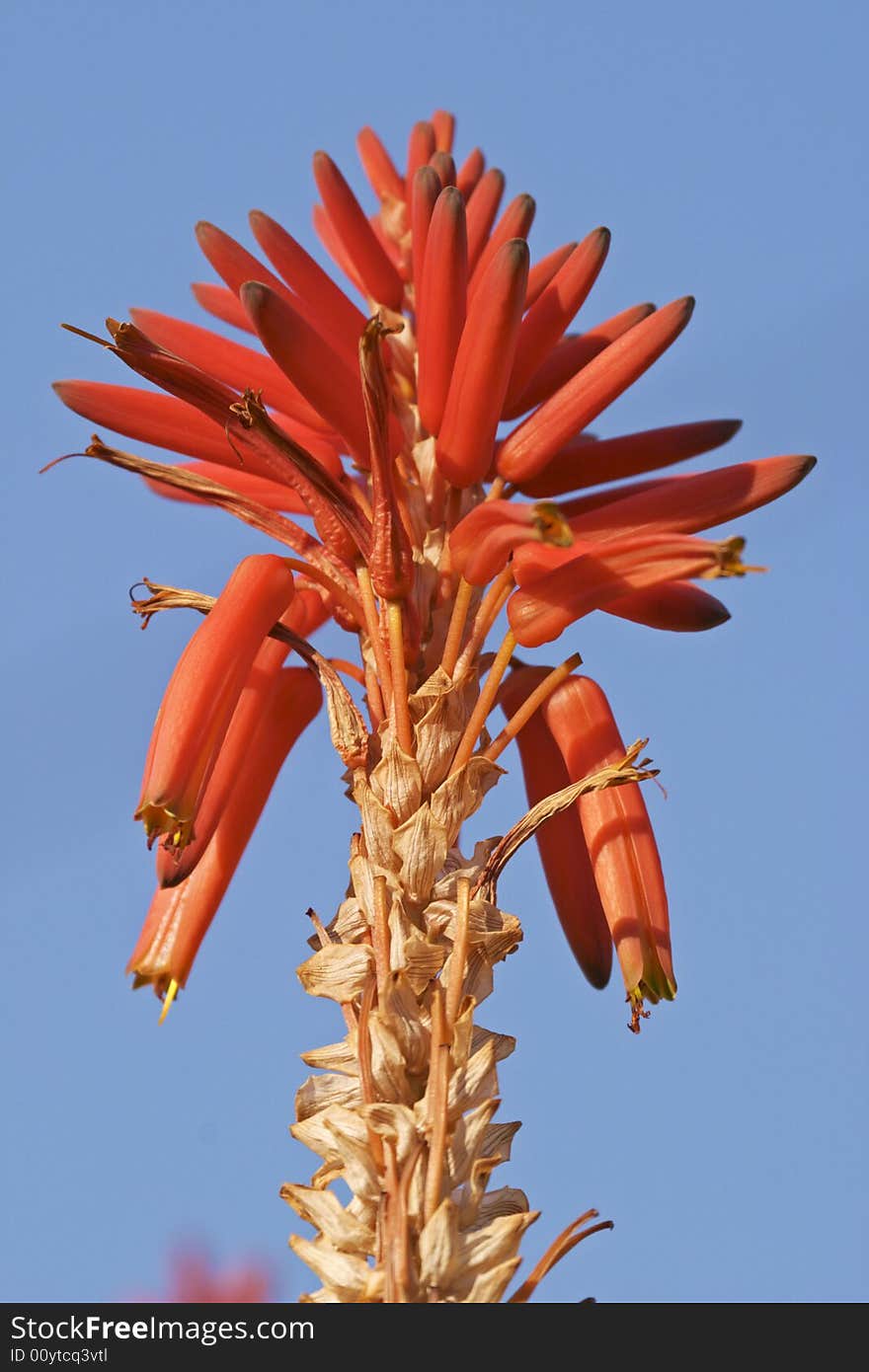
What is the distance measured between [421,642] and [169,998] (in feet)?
4.91

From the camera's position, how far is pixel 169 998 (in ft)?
18.1

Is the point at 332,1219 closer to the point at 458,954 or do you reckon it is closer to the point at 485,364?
the point at 458,954

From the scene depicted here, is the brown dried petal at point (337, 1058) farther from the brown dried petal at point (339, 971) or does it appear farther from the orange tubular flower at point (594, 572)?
the orange tubular flower at point (594, 572)

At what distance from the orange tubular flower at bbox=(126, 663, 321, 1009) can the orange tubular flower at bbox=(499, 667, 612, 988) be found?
883 millimetres

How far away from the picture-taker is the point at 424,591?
5.66m

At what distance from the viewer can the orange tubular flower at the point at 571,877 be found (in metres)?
5.63

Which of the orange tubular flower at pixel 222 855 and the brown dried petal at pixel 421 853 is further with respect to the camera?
the orange tubular flower at pixel 222 855

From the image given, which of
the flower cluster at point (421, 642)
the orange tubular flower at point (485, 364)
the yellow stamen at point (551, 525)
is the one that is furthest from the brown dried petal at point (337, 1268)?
the orange tubular flower at point (485, 364)

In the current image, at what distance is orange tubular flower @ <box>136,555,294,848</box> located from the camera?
496 centimetres

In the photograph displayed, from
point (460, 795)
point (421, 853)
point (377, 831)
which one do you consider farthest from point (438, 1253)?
point (460, 795)

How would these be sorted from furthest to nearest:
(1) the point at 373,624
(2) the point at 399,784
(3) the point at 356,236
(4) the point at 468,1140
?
1. (3) the point at 356,236
2. (1) the point at 373,624
3. (2) the point at 399,784
4. (4) the point at 468,1140
